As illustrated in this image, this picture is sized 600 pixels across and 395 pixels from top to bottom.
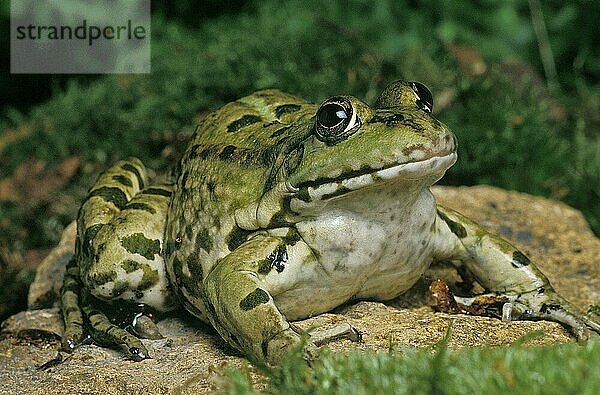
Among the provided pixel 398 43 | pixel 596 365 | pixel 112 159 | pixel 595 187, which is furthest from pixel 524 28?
pixel 596 365

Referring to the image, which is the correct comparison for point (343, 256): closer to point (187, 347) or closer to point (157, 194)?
point (187, 347)

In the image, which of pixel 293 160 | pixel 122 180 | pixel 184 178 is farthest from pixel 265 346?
pixel 122 180

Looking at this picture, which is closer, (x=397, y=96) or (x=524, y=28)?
(x=397, y=96)

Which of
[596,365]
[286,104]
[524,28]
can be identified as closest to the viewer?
[596,365]

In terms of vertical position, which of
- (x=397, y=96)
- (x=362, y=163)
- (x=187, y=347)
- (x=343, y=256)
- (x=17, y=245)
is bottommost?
(x=17, y=245)

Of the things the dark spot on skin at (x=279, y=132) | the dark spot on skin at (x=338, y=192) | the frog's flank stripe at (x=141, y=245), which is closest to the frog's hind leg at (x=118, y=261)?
the frog's flank stripe at (x=141, y=245)

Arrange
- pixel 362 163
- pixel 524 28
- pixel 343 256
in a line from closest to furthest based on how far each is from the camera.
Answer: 1. pixel 362 163
2. pixel 343 256
3. pixel 524 28

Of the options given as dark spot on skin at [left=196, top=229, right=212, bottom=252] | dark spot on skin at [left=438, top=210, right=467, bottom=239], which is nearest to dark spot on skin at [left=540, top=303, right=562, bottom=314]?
dark spot on skin at [left=438, top=210, right=467, bottom=239]
